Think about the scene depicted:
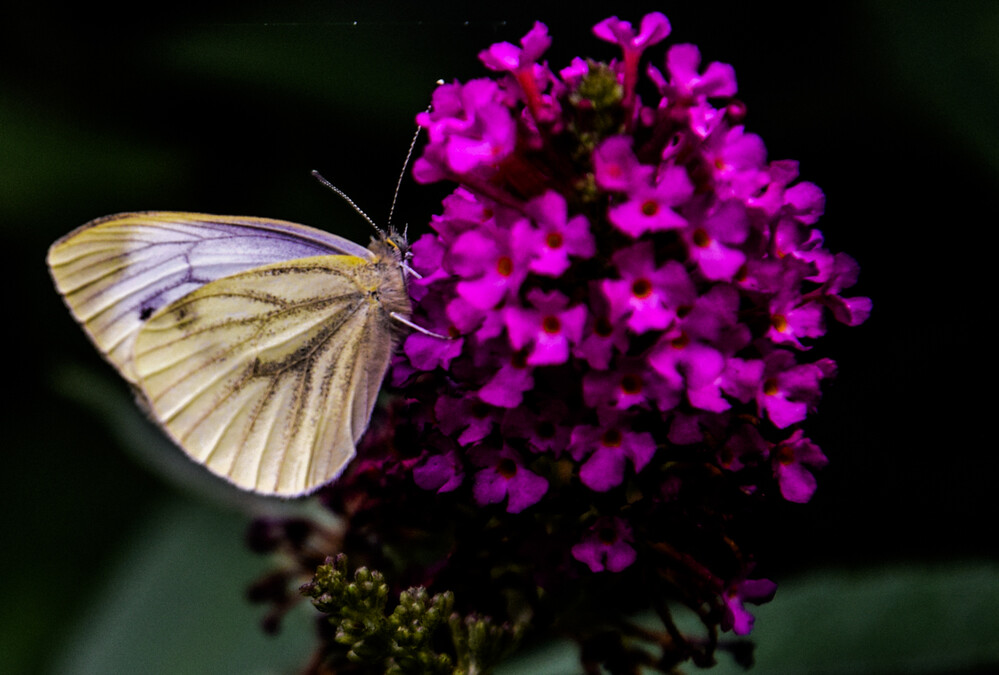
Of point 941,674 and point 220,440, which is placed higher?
point 220,440

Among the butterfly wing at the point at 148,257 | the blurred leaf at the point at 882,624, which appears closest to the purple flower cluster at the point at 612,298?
the butterfly wing at the point at 148,257

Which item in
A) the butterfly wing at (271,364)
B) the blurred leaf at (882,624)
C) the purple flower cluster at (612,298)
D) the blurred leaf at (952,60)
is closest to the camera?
the purple flower cluster at (612,298)

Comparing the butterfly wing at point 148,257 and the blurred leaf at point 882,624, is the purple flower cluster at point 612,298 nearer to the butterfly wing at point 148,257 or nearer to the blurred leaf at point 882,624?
the butterfly wing at point 148,257

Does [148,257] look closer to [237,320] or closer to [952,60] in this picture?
[237,320]

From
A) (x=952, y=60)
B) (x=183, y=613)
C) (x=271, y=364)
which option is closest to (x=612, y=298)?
(x=271, y=364)

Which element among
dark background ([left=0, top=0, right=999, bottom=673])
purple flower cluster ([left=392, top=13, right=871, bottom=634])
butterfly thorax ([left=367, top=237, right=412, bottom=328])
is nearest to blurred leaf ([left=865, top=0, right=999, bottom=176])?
Result: dark background ([left=0, top=0, right=999, bottom=673])

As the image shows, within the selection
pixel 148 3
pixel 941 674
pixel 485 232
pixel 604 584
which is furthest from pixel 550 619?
pixel 148 3

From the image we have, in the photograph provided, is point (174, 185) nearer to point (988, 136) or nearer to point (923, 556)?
point (988, 136)
